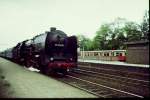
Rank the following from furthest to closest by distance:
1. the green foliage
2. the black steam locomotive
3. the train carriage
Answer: the green foliage < the train carriage < the black steam locomotive

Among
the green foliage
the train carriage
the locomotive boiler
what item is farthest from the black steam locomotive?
the green foliage

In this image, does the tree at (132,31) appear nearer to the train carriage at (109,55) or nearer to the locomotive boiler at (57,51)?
the train carriage at (109,55)

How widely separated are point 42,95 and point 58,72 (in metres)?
11.4

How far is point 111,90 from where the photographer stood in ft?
40.4

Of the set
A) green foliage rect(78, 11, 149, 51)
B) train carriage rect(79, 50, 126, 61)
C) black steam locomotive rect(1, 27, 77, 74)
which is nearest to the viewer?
black steam locomotive rect(1, 27, 77, 74)

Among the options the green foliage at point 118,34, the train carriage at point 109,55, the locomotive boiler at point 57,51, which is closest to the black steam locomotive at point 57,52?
the locomotive boiler at point 57,51

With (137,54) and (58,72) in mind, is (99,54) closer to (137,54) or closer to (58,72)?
(137,54)

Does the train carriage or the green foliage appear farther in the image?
the green foliage

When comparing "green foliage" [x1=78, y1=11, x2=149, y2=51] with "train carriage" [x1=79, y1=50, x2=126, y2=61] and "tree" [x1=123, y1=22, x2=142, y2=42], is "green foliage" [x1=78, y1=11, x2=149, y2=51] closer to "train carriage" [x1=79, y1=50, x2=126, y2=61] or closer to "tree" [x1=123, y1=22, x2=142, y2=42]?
"tree" [x1=123, y1=22, x2=142, y2=42]

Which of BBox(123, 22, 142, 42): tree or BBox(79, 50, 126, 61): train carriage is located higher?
BBox(123, 22, 142, 42): tree

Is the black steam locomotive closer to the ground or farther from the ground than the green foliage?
closer to the ground

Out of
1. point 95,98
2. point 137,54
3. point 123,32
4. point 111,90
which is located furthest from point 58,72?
point 123,32

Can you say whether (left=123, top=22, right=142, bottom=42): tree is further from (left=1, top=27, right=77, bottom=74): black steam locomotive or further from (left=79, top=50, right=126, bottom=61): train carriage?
(left=1, top=27, right=77, bottom=74): black steam locomotive

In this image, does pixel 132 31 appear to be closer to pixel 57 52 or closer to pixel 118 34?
pixel 118 34
